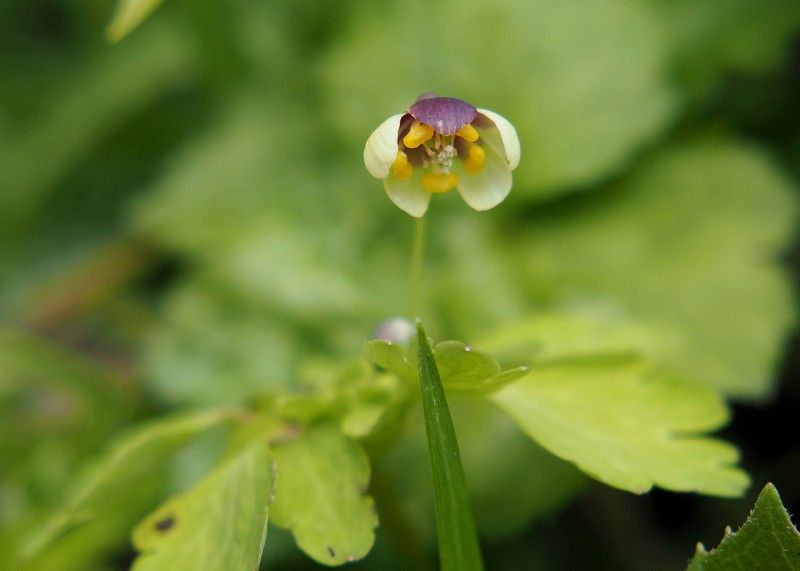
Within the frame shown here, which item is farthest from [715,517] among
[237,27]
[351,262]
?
[237,27]

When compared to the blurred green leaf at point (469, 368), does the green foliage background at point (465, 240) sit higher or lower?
higher

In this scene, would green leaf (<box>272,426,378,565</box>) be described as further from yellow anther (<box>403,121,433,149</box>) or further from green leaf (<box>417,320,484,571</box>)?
yellow anther (<box>403,121,433,149</box>)

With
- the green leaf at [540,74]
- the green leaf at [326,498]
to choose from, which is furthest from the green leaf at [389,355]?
the green leaf at [540,74]

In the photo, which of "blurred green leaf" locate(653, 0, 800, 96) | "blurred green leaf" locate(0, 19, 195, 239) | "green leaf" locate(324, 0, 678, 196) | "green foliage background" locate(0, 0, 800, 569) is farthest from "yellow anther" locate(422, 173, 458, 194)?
"blurred green leaf" locate(0, 19, 195, 239)

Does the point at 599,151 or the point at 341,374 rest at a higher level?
the point at 599,151

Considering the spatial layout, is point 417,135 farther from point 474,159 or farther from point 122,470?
point 122,470

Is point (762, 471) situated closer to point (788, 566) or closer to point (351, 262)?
point (788, 566)

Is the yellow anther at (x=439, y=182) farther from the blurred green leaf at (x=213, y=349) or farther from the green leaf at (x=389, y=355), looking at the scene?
the blurred green leaf at (x=213, y=349)
